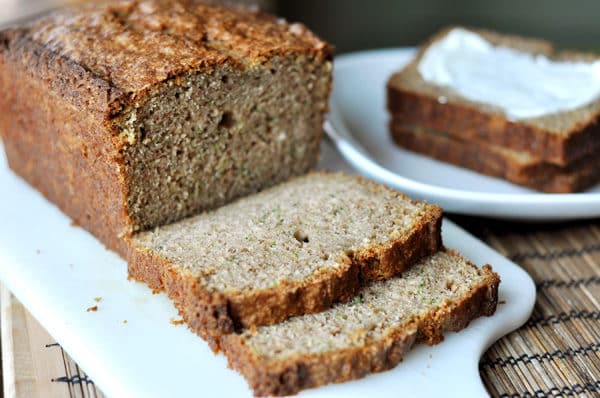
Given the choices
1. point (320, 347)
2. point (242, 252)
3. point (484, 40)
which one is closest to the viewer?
point (320, 347)

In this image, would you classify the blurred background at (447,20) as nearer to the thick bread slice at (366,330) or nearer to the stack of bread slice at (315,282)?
the stack of bread slice at (315,282)

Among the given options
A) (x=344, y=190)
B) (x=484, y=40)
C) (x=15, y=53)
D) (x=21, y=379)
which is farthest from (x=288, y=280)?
(x=484, y=40)

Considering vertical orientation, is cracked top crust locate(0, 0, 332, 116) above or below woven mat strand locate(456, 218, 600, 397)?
above

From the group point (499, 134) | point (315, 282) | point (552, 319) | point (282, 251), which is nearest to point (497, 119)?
point (499, 134)

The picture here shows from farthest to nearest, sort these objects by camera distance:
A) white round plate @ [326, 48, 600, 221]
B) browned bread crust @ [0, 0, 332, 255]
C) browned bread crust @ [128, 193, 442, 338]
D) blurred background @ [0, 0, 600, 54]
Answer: blurred background @ [0, 0, 600, 54]
white round plate @ [326, 48, 600, 221]
browned bread crust @ [0, 0, 332, 255]
browned bread crust @ [128, 193, 442, 338]

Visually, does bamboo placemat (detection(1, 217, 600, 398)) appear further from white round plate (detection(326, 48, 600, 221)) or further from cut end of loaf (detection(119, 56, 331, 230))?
A: cut end of loaf (detection(119, 56, 331, 230))

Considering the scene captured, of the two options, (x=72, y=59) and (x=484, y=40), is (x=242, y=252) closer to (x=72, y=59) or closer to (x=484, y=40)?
(x=72, y=59)

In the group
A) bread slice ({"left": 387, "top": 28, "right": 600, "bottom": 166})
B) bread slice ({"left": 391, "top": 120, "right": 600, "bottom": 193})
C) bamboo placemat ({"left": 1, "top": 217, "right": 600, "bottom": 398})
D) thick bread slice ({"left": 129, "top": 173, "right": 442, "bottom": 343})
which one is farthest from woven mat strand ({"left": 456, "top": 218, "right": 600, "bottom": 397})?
thick bread slice ({"left": 129, "top": 173, "right": 442, "bottom": 343})
